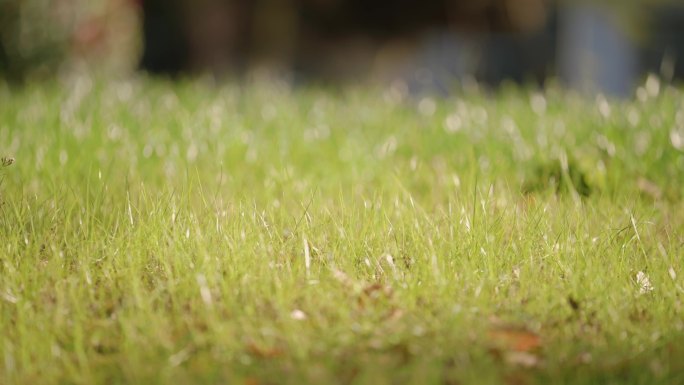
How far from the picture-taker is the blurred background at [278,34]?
30.6 feet

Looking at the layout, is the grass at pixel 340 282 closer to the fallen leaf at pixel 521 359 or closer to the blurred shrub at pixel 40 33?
the fallen leaf at pixel 521 359

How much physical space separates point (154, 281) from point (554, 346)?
1.33m

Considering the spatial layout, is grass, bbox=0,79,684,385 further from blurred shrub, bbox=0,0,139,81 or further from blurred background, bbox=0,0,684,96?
blurred background, bbox=0,0,684,96

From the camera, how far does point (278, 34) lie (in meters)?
11.8

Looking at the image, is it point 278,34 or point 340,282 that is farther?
point 278,34

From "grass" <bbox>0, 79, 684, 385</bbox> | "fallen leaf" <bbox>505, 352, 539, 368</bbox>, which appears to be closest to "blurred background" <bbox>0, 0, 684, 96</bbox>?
"grass" <bbox>0, 79, 684, 385</bbox>

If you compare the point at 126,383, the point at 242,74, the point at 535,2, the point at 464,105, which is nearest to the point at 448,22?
the point at 535,2

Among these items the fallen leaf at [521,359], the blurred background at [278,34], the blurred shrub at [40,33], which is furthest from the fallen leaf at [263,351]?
the blurred shrub at [40,33]

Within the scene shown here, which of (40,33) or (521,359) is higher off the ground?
(521,359)

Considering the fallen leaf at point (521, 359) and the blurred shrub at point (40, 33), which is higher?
the fallen leaf at point (521, 359)

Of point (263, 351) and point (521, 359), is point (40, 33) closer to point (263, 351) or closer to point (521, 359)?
point (263, 351)

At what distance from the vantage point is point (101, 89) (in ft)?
25.0

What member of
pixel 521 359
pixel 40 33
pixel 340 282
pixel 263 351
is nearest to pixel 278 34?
pixel 40 33

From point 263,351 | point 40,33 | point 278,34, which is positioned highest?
point 263,351
